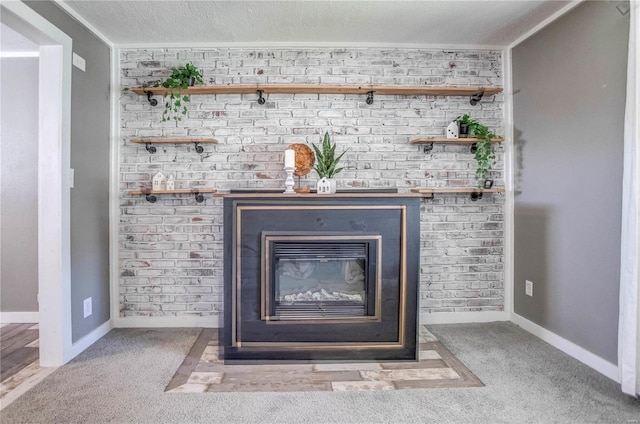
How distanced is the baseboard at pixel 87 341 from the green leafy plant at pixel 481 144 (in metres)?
3.40

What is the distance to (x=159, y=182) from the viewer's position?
268cm

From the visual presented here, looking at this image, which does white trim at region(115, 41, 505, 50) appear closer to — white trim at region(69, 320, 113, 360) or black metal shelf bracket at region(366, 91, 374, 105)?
black metal shelf bracket at region(366, 91, 374, 105)

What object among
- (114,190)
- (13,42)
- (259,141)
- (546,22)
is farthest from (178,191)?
(546,22)

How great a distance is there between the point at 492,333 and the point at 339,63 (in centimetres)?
266

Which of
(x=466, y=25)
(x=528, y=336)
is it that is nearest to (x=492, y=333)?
(x=528, y=336)

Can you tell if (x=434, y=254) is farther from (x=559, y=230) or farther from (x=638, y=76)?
(x=638, y=76)

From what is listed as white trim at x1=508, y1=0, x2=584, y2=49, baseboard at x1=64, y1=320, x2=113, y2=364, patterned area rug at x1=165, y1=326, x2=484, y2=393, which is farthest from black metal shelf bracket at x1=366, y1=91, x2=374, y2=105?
baseboard at x1=64, y1=320, x2=113, y2=364

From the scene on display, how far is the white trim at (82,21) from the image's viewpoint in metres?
2.18

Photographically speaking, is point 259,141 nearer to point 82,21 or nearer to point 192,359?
point 82,21

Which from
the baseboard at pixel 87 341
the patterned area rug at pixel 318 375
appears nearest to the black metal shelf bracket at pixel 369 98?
the patterned area rug at pixel 318 375

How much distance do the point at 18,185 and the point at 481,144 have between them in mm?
4192

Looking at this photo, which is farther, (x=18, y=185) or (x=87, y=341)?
(x=18, y=185)

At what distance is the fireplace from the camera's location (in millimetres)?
2158

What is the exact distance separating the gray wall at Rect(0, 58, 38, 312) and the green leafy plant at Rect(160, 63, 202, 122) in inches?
51.8
